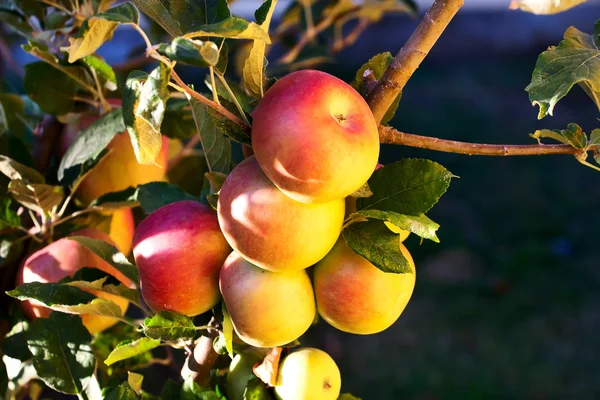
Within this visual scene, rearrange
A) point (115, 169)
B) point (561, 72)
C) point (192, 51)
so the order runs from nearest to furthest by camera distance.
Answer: point (192, 51) < point (561, 72) < point (115, 169)

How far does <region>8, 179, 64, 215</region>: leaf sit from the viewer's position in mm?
551

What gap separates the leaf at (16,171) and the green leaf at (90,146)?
2 cm

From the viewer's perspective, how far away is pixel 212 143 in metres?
0.49

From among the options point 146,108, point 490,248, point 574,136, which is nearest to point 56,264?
point 146,108

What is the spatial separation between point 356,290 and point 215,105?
0.51 ft

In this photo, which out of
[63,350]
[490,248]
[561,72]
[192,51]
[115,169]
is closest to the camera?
[192,51]

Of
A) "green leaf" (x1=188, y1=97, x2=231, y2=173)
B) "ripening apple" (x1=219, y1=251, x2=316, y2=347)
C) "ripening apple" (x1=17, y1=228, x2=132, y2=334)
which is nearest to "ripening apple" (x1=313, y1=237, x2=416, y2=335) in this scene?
A: "ripening apple" (x1=219, y1=251, x2=316, y2=347)

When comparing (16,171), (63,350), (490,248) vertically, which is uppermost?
(16,171)

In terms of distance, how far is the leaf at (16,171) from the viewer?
55cm

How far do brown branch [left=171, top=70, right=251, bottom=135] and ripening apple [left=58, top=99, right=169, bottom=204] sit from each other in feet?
0.83

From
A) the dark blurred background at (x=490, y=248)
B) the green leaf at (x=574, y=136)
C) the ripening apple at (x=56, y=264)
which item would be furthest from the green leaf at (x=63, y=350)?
the dark blurred background at (x=490, y=248)

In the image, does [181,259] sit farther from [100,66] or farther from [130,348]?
[100,66]

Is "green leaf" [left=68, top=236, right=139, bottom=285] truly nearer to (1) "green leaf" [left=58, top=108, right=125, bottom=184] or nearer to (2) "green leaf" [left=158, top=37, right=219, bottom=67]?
(1) "green leaf" [left=58, top=108, right=125, bottom=184]

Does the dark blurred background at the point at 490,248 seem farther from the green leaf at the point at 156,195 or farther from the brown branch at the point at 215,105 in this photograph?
the brown branch at the point at 215,105
